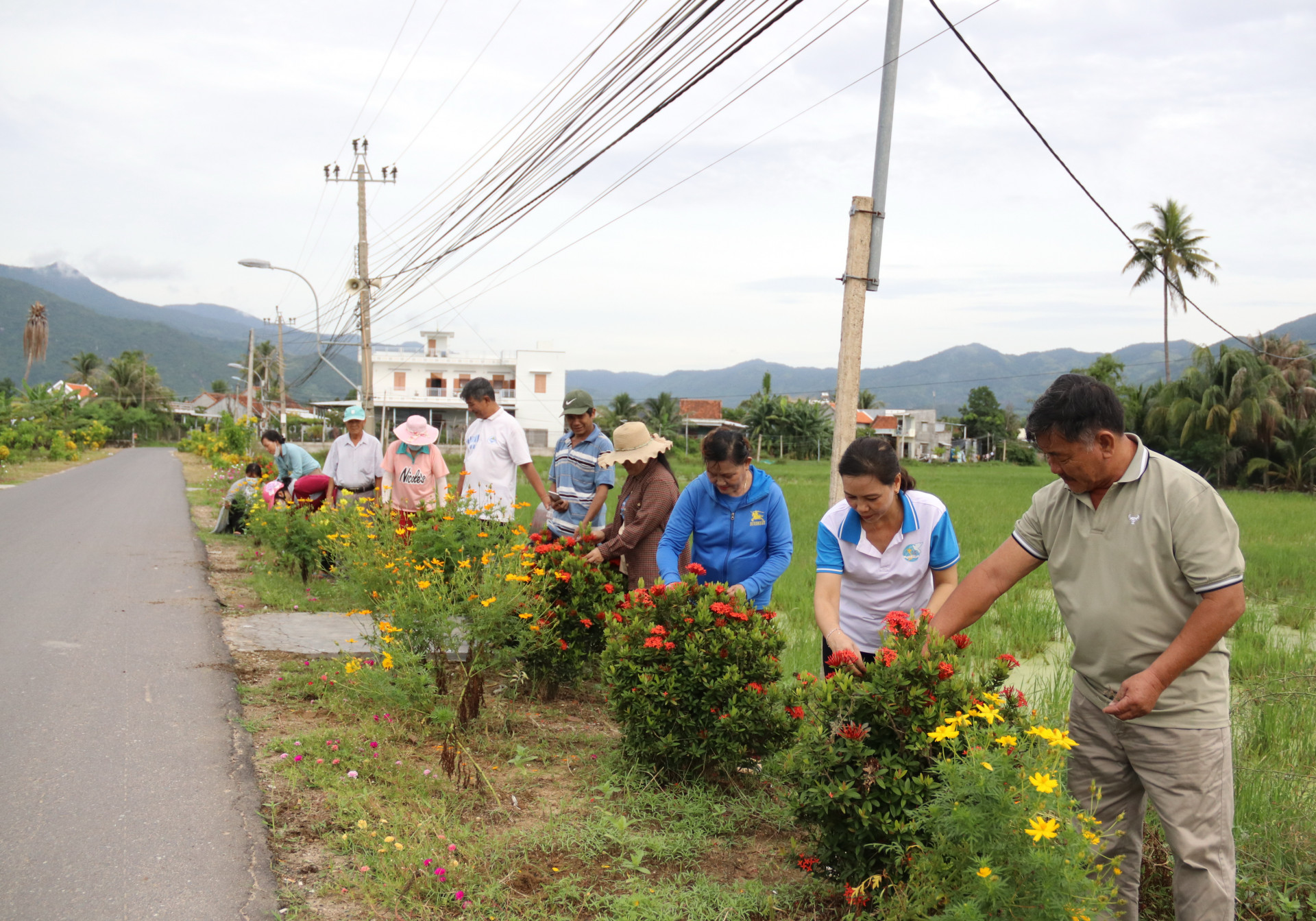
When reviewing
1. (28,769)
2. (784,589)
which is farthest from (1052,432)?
(784,589)

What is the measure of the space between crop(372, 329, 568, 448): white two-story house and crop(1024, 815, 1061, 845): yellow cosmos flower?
53942 mm

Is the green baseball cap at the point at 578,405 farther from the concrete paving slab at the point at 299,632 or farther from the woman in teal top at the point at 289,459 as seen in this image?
the woman in teal top at the point at 289,459

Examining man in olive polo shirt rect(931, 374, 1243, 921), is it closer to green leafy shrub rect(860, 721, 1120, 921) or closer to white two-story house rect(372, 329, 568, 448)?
green leafy shrub rect(860, 721, 1120, 921)

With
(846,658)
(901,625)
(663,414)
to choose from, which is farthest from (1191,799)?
(663,414)

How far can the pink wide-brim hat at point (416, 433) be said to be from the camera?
23.8 feet

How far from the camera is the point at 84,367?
84562 millimetres

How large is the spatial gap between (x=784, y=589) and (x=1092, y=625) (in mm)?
6845

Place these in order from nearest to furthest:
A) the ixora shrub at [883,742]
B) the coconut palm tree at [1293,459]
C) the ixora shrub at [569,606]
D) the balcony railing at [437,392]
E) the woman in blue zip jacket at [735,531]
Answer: the ixora shrub at [883,742] < the woman in blue zip jacket at [735,531] < the ixora shrub at [569,606] < the coconut palm tree at [1293,459] < the balcony railing at [437,392]

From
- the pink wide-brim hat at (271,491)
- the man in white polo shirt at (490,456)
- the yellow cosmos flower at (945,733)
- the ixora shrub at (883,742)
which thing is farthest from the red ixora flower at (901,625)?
the pink wide-brim hat at (271,491)

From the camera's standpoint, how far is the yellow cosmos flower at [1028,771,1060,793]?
207 cm

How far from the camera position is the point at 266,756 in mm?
4367

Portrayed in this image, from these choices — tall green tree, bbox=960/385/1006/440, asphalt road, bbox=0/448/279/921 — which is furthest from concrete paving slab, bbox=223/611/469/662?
tall green tree, bbox=960/385/1006/440

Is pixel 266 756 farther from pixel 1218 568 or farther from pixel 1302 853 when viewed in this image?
pixel 1302 853

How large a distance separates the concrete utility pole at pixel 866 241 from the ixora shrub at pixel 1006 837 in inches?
115
